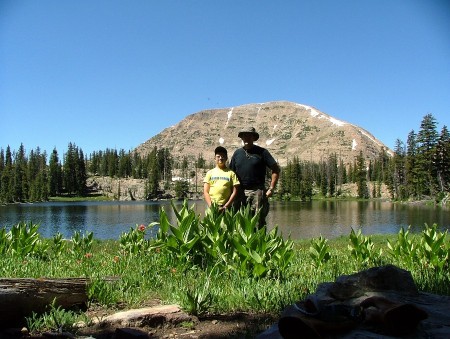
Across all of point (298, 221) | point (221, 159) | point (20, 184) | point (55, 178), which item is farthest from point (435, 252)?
point (55, 178)

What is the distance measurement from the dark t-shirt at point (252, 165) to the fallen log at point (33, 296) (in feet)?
13.7

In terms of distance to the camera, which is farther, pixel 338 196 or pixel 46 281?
pixel 338 196

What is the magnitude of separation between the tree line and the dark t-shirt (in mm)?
78210

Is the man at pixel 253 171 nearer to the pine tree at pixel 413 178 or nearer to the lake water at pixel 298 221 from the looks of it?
the lake water at pixel 298 221

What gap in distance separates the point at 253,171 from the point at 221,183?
77cm

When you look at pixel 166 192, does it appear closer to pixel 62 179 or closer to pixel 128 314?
pixel 62 179

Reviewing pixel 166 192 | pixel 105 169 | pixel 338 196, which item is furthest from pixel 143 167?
pixel 338 196

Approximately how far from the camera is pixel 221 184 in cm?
755

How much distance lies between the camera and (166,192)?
145 metres

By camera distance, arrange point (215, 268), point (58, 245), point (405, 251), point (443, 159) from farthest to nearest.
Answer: point (443, 159)
point (58, 245)
point (405, 251)
point (215, 268)

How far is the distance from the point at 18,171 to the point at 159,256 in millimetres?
141891

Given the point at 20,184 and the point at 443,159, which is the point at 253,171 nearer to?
the point at 443,159

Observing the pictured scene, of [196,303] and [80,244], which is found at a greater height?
[196,303]

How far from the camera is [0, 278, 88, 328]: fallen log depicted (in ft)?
11.9
